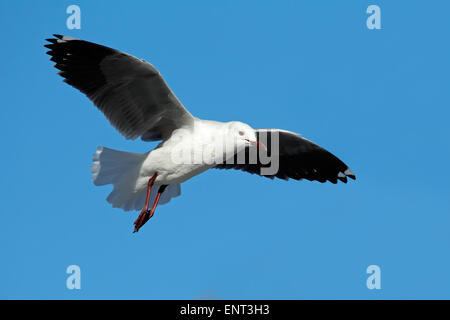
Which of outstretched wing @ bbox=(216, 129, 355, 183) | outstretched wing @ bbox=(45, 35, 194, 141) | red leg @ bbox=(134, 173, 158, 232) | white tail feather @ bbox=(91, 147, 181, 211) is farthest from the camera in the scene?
outstretched wing @ bbox=(216, 129, 355, 183)

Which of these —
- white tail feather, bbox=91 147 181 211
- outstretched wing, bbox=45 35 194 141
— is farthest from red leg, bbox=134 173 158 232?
outstretched wing, bbox=45 35 194 141

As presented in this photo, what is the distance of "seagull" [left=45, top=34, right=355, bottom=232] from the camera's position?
20.5 feet

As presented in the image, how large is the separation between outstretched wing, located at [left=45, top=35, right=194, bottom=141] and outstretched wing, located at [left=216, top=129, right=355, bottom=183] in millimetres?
1368

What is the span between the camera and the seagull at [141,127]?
625 cm

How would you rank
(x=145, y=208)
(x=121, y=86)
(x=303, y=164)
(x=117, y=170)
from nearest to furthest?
(x=121, y=86)
(x=145, y=208)
(x=117, y=170)
(x=303, y=164)

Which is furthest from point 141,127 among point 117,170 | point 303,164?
point 303,164

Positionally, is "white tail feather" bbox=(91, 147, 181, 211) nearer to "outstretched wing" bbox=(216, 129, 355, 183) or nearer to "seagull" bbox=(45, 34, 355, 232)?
"seagull" bbox=(45, 34, 355, 232)

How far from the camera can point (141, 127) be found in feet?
21.8

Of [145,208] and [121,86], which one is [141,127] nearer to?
[121,86]

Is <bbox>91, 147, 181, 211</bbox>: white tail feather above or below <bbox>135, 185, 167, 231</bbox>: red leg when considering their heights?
above

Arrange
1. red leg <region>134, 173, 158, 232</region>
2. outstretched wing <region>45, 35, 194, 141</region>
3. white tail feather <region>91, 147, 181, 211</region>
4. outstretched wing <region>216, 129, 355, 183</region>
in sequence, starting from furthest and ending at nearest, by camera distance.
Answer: outstretched wing <region>216, 129, 355, 183</region> → white tail feather <region>91, 147, 181, 211</region> → red leg <region>134, 173, 158, 232</region> → outstretched wing <region>45, 35, 194, 141</region>

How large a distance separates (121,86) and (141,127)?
48cm

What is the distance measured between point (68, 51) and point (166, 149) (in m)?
1.27

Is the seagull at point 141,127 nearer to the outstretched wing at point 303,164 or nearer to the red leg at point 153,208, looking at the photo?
the red leg at point 153,208
